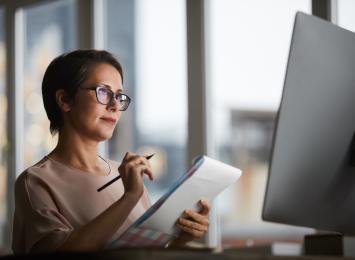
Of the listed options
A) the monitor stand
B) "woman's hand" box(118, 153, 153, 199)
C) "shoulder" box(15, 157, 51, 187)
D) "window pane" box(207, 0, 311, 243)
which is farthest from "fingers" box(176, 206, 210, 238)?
"window pane" box(207, 0, 311, 243)

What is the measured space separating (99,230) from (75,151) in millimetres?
288

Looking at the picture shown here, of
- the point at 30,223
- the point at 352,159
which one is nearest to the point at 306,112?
the point at 352,159

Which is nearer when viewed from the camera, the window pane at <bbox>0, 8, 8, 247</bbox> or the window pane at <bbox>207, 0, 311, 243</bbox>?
the window pane at <bbox>207, 0, 311, 243</bbox>

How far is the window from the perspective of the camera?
171 inches

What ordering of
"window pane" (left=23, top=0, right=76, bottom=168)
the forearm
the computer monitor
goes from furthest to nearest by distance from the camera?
"window pane" (left=23, top=0, right=76, bottom=168) → the forearm → the computer monitor

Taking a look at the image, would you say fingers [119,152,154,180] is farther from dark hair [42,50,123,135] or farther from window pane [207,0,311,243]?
window pane [207,0,311,243]

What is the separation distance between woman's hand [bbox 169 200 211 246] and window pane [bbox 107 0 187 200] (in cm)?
209

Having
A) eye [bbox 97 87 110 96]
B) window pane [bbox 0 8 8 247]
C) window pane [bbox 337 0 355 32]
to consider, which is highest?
window pane [bbox 337 0 355 32]

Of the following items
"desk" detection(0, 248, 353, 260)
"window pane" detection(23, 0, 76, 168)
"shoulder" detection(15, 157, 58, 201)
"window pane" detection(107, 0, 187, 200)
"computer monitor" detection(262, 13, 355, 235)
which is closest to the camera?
"desk" detection(0, 248, 353, 260)

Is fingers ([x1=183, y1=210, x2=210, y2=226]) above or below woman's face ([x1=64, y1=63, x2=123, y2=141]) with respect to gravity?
below

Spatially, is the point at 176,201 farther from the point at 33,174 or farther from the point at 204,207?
the point at 33,174

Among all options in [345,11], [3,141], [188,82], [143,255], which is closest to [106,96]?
[143,255]

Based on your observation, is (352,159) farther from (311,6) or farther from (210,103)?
(210,103)

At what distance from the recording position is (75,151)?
138 centimetres
